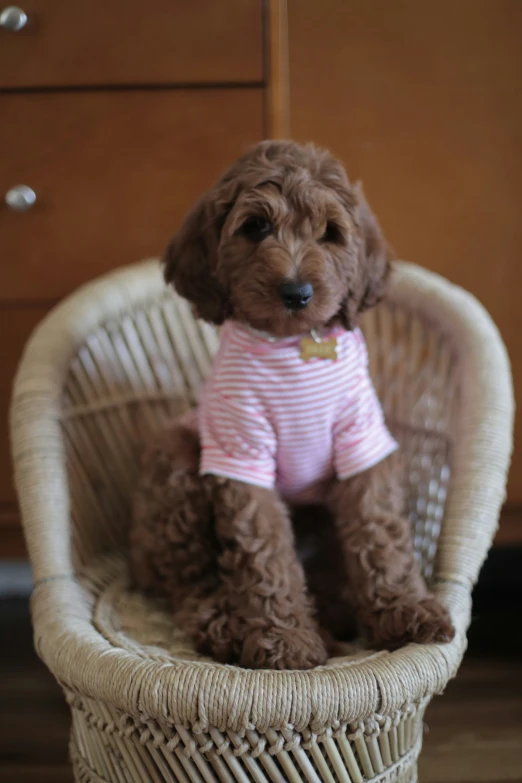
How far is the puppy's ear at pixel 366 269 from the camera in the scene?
3.91 ft

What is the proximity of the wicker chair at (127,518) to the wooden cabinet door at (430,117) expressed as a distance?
9.1 inches

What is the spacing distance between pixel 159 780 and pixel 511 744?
816mm

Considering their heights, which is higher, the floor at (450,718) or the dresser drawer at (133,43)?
the dresser drawer at (133,43)

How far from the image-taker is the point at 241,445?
4.02 feet

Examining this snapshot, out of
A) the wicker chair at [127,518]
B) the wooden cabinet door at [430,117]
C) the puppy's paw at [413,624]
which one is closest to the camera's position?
the wicker chair at [127,518]

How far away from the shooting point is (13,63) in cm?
149

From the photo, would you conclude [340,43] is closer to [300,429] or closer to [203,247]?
[203,247]

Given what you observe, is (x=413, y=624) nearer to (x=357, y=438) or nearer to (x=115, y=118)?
(x=357, y=438)

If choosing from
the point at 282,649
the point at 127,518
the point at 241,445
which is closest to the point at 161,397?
the point at 127,518

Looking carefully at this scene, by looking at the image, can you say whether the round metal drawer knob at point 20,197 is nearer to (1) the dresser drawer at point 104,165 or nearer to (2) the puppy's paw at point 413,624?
(1) the dresser drawer at point 104,165

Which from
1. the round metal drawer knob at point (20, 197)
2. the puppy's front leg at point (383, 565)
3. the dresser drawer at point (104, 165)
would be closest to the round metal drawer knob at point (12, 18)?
the dresser drawer at point (104, 165)

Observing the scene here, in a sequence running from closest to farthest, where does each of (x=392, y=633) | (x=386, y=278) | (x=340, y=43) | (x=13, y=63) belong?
(x=392, y=633) → (x=386, y=278) → (x=13, y=63) → (x=340, y=43)

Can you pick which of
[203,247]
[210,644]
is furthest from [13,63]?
[210,644]

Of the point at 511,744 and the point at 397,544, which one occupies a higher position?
the point at 397,544
